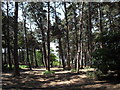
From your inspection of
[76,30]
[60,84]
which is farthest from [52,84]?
[76,30]

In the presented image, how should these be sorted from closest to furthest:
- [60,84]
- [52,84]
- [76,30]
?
[60,84] → [52,84] → [76,30]

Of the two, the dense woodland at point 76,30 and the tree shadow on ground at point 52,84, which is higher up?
the dense woodland at point 76,30

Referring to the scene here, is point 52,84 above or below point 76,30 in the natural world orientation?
below

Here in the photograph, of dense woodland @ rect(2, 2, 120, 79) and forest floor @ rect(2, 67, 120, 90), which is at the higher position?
dense woodland @ rect(2, 2, 120, 79)

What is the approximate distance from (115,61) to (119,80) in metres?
1.30

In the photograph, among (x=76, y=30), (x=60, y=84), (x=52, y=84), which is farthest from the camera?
(x=76, y=30)

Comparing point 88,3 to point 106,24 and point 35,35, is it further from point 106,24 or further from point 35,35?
point 35,35

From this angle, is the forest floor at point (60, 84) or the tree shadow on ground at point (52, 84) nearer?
the forest floor at point (60, 84)

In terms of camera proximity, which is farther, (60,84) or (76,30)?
(76,30)

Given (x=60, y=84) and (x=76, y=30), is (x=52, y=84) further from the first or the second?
(x=76, y=30)

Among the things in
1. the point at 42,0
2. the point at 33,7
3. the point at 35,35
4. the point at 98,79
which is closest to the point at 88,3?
the point at 42,0

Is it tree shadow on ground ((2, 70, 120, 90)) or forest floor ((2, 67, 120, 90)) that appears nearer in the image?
forest floor ((2, 67, 120, 90))

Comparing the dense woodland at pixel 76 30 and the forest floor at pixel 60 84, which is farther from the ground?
the dense woodland at pixel 76 30

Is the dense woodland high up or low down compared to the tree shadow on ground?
up
